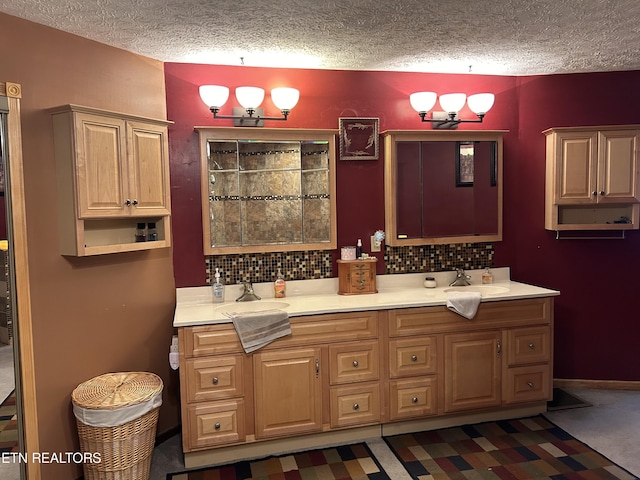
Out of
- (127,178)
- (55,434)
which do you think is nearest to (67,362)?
(55,434)

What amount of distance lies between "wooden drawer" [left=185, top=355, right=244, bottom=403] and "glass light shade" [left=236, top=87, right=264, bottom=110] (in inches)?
59.2

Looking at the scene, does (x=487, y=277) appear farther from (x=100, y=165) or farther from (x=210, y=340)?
(x=100, y=165)

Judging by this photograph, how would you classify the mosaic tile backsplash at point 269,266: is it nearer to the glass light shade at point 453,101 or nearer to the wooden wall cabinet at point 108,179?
the wooden wall cabinet at point 108,179

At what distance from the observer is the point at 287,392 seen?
2859 millimetres

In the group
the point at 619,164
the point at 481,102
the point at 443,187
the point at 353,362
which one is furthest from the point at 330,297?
the point at 619,164

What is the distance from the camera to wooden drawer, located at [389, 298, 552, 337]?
3.02m

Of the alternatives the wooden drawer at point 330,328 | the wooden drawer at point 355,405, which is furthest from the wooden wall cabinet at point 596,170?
the wooden drawer at point 355,405

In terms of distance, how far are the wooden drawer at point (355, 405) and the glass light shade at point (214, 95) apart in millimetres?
1813

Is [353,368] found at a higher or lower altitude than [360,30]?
lower

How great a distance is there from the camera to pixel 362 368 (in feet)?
9.75

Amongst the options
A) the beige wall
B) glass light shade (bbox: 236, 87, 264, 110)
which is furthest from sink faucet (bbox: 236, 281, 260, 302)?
glass light shade (bbox: 236, 87, 264, 110)

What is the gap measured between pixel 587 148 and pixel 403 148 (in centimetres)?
124

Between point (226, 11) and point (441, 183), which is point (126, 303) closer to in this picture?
point (226, 11)

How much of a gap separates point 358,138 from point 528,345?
171 cm
